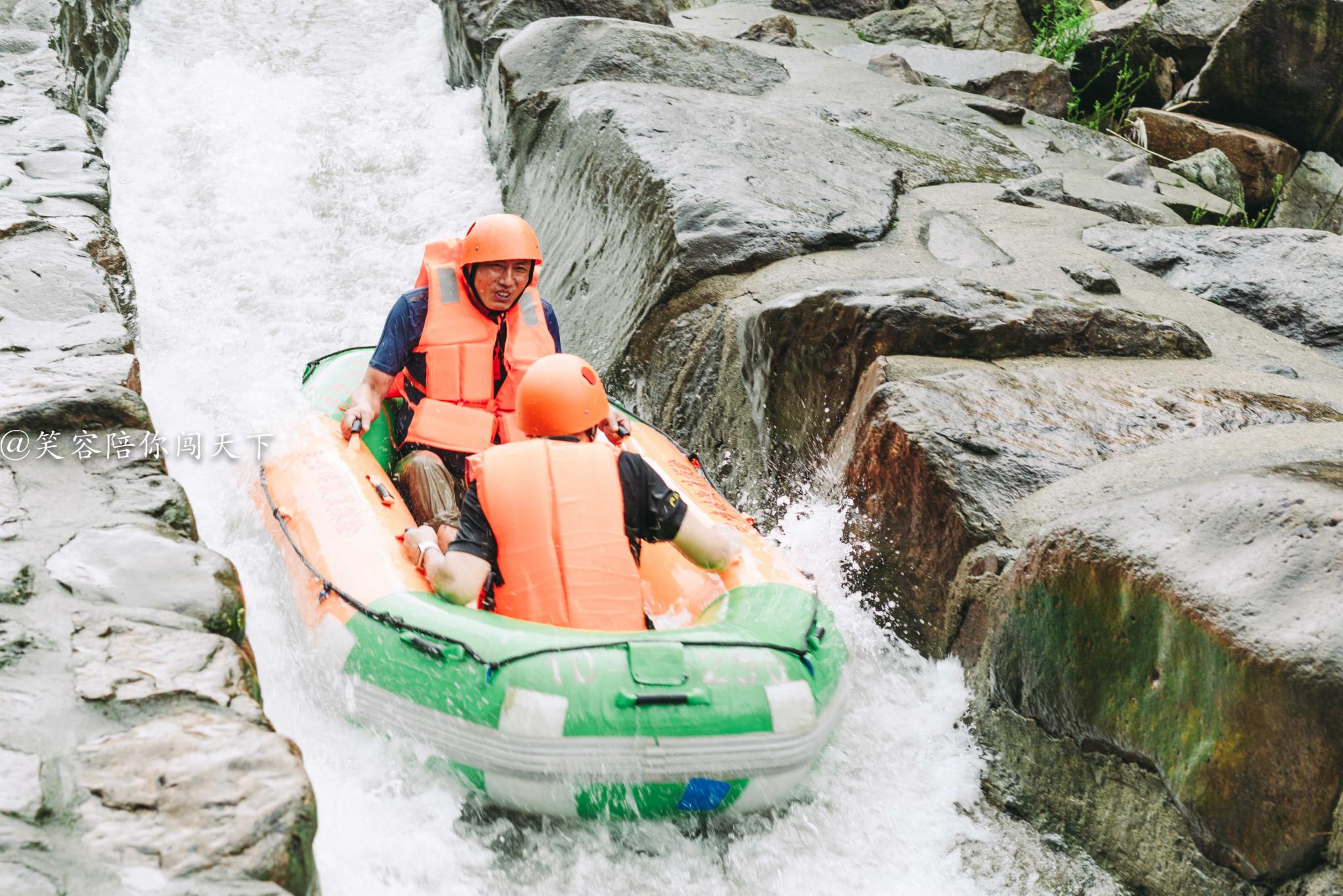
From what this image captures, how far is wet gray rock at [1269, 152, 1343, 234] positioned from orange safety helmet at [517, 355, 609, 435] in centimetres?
667

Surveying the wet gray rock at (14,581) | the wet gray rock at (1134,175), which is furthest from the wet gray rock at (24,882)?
the wet gray rock at (1134,175)

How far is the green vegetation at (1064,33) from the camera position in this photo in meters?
9.40

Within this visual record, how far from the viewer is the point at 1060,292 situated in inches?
184

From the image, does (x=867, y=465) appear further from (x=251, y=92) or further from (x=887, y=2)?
(x=887, y=2)

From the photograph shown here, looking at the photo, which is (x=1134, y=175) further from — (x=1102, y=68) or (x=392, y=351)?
(x=392, y=351)

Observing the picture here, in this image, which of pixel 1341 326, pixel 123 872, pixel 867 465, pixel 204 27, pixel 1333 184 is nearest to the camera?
pixel 123 872

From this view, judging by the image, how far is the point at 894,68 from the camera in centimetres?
839

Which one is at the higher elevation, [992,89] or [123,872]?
[992,89]

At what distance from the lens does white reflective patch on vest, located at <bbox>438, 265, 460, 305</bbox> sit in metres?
4.56

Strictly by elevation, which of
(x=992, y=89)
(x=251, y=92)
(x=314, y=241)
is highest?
(x=992, y=89)

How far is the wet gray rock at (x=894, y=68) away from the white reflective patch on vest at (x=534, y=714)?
6.62m

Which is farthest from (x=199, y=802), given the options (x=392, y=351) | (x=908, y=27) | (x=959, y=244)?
(x=908, y=27)

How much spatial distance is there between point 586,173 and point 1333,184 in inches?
227

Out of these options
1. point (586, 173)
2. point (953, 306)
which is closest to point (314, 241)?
point (586, 173)
